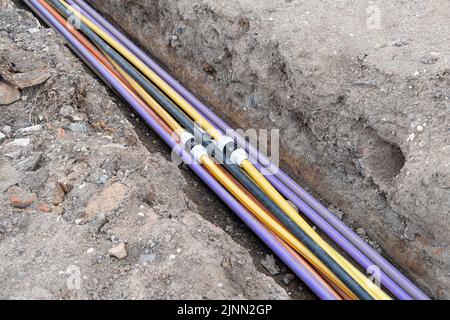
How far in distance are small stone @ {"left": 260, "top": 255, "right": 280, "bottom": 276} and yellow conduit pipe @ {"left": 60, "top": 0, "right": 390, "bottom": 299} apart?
40cm

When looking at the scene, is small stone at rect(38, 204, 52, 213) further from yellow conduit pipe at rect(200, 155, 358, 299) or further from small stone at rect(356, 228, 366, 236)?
small stone at rect(356, 228, 366, 236)

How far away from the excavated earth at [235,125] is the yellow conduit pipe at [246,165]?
1.35 feet

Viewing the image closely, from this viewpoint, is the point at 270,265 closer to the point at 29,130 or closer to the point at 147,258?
the point at 147,258

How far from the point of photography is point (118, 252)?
2.75 metres

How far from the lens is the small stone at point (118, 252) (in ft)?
9.02

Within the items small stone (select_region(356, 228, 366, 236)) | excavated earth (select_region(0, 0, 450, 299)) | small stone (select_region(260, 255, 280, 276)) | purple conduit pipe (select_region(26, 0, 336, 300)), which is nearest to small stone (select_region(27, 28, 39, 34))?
excavated earth (select_region(0, 0, 450, 299))

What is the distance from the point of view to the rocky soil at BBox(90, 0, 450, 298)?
3.27m

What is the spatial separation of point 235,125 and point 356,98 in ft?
3.97

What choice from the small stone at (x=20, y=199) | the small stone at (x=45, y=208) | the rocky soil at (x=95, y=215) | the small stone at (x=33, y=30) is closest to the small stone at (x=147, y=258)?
the rocky soil at (x=95, y=215)

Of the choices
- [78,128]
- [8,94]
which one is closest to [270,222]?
[78,128]

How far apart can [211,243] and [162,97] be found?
1.73 metres

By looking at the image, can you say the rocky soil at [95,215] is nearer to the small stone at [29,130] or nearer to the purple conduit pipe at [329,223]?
the small stone at [29,130]

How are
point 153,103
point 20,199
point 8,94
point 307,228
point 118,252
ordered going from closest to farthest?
point 118,252, point 20,199, point 307,228, point 8,94, point 153,103
